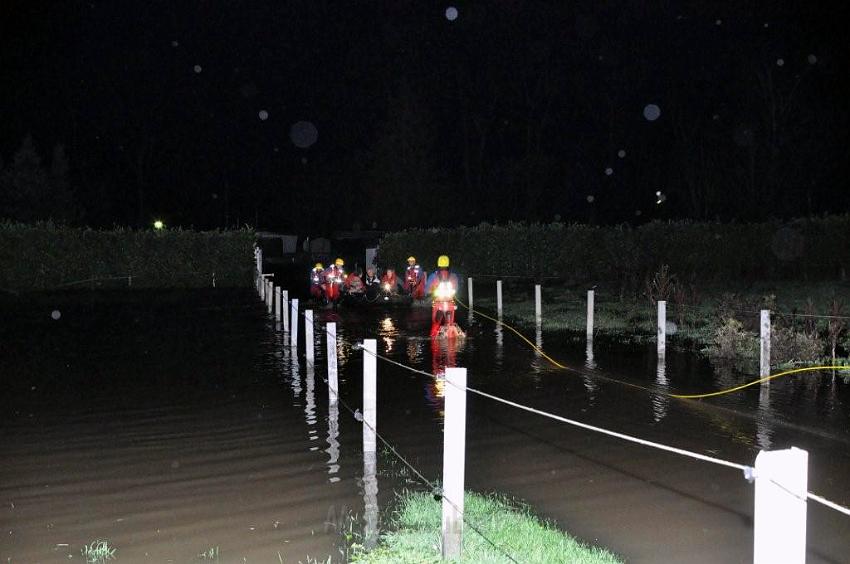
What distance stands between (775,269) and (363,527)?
3609cm

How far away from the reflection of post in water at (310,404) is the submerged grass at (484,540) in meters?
2.72

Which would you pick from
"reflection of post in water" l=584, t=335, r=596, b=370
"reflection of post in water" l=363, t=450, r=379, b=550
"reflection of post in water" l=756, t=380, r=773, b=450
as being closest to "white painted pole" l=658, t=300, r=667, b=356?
"reflection of post in water" l=584, t=335, r=596, b=370

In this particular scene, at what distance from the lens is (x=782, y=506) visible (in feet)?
11.1

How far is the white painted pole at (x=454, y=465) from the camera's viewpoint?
17.5 ft

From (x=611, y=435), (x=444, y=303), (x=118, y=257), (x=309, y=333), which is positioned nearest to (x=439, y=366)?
(x=309, y=333)

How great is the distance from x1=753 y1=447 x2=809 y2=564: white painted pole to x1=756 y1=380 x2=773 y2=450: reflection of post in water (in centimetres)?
551

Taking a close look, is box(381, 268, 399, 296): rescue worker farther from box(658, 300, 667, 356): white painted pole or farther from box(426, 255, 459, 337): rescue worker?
box(658, 300, 667, 356): white painted pole

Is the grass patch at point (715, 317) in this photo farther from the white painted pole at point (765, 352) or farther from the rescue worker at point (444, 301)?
the rescue worker at point (444, 301)

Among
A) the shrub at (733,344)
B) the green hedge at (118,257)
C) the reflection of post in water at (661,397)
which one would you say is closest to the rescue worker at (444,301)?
the reflection of post in water at (661,397)

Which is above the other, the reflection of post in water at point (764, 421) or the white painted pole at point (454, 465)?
the white painted pole at point (454, 465)

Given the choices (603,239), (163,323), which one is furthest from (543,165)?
(163,323)

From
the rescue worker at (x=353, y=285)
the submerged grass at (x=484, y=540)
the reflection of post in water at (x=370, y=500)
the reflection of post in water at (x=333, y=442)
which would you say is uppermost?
the rescue worker at (x=353, y=285)

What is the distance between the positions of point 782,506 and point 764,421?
708 cm

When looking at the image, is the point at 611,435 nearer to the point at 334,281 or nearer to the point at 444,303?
the point at 444,303
